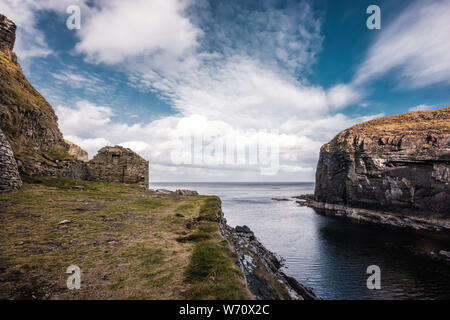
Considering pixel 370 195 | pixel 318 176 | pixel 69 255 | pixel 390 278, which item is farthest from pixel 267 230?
pixel 318 176

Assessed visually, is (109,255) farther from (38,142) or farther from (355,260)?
(355,260)

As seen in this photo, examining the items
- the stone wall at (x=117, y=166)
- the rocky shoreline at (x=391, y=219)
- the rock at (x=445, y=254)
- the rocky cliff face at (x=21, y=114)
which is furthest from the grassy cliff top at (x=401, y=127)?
the rocky cliff face at (x=21, y=114)

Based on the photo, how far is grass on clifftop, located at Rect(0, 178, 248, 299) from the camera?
491cm

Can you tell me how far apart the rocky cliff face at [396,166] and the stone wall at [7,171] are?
79.9m

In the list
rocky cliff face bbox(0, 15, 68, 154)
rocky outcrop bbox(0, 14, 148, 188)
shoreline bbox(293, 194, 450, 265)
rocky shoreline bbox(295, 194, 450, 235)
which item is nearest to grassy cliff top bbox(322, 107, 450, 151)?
rocky shoreline bbox(295, 194, 450, 235)

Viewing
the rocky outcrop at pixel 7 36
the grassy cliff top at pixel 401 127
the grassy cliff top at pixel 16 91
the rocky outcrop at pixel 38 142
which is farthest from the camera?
the grassy cliff top at pixel 401 127

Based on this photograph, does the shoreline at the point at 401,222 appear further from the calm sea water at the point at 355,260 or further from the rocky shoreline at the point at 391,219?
the calm sea water at the point at 355,260

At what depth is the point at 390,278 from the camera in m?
25.4

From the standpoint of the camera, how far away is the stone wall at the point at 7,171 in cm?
1363

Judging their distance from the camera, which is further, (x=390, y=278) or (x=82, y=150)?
(x=82, y=150)
